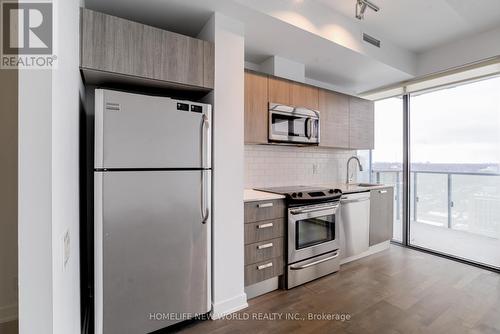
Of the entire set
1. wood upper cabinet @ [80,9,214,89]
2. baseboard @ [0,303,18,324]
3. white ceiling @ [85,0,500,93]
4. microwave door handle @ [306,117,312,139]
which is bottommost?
baseboard @ [0,303,18,324]

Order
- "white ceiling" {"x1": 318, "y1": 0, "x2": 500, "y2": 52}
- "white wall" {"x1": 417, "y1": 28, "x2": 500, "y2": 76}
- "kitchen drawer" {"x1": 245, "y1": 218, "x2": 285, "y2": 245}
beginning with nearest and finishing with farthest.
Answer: "kitchen drawer" {"x1": 245, "y1": 218, "x2": 285, "y2": 245}
"white ceiling" {"x1": 318, "y1": 0, "x2": 500, "y2": 52}
"white wall" {"x1": 417, "y1": 28, "x2": 500, "y2": 76}

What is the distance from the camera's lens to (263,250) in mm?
2340

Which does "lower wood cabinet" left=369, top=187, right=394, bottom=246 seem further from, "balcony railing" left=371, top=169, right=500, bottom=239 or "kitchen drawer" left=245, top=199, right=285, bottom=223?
"kitchen drawer" left=245, top=199, right=285, bottom=223

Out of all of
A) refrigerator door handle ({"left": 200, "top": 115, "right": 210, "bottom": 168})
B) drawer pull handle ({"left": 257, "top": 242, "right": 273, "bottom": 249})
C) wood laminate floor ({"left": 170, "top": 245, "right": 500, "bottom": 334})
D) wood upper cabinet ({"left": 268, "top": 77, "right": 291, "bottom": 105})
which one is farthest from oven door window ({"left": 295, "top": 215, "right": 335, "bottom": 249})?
wood upper cabinet ({"left": 268, "top": 77, "right": 291, "bottom": 105})

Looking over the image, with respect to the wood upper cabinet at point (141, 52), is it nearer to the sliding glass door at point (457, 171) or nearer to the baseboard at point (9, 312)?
the baseboard at point (9, 312)

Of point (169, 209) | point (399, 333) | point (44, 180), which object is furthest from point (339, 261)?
point (44, 180)

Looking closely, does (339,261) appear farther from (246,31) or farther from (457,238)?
(246,31)

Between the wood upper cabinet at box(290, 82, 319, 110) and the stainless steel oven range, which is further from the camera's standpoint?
the wood upper cabinet at box(290, 82, 319, 110)

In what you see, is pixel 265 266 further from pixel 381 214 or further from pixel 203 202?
pixel 381 214

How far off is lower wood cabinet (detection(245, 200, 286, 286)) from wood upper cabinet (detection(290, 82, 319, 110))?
127 centimetres

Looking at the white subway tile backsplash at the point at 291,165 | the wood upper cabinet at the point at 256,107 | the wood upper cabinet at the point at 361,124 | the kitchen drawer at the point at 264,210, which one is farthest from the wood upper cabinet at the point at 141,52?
the wood upper cabinet at the point at 361,124

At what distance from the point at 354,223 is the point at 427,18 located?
2500 millimetres

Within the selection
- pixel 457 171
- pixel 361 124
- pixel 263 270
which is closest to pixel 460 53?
pixel 361 124

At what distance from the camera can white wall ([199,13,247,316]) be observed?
81.3 inches
